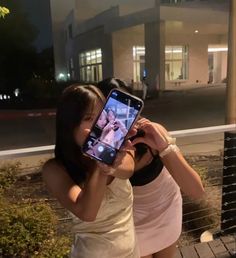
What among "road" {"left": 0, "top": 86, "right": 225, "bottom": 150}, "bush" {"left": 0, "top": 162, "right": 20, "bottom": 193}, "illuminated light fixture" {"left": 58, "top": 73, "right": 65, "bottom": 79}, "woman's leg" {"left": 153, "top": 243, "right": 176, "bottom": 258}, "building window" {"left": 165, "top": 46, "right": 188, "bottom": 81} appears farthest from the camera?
"building window" {"left": 165, "top": 46, "right": 188, "bottom": 81}

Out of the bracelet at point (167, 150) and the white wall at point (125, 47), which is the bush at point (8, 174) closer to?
the bracelet at point (167, 150)

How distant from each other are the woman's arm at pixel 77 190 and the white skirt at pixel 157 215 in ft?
1.56

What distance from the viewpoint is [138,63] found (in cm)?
3109

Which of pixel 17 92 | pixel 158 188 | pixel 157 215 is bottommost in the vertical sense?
pixel 17 92

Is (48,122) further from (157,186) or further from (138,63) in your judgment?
(138,63)

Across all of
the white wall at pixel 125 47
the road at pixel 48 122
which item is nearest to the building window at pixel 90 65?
the white wall at pixel 125 47

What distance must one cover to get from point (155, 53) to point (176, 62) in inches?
240

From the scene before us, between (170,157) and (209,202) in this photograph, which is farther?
(209,202)

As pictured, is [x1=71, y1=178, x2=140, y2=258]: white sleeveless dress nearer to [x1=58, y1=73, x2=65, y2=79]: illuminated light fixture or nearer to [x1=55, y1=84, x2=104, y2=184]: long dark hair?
[x1=55, y1=84, x2=104, y2=184]: long dark hair

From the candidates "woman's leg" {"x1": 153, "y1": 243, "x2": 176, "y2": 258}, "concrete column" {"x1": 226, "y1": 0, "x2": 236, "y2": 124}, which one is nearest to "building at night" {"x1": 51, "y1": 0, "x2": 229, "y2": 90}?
"concrete column" {"x1": 226, "y1": 0, "x2": 236, "y2": 124}

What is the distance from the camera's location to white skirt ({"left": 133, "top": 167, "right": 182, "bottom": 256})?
179 centimetres

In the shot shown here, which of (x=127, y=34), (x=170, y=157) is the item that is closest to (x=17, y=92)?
(x=127, y=34)

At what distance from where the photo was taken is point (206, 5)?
3077cm

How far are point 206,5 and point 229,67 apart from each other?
2834cm
